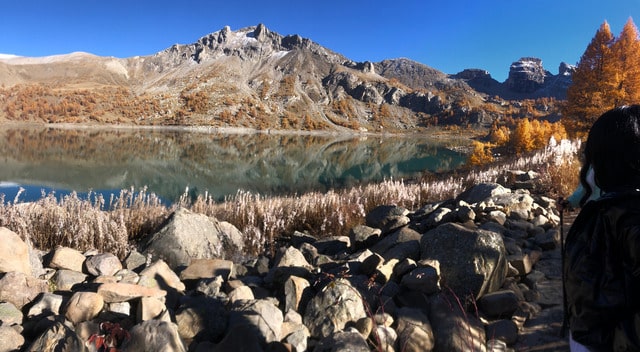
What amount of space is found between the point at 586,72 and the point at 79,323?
31711 mm

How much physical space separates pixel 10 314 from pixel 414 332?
12.2 ft

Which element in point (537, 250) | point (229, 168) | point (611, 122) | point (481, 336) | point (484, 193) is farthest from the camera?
point (229, 168)

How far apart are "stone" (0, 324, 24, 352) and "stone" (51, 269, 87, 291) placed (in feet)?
4.21

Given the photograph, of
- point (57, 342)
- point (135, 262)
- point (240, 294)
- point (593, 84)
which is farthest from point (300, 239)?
point (593, 84)

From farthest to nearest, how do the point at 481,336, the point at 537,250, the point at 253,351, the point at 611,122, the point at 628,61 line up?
the point at 628,61
the point at 537,250
the point at 481,336
the point at 253,351
the point at 611,122

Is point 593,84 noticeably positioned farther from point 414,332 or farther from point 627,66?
Answer: point 414,332

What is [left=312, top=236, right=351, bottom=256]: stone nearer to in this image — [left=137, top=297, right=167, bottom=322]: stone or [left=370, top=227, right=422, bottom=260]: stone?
[left=370, top=227, right=422, bottom=260]: stone

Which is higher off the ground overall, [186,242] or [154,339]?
[154,339]

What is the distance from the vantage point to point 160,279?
425 cm

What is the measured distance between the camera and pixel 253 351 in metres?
2.96

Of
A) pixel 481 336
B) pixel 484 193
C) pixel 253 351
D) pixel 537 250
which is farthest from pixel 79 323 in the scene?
pixel 484 193

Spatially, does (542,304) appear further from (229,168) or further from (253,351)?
(229,168)

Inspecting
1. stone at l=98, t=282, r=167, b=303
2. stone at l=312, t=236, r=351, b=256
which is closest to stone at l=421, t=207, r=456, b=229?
stone at l=312, t=236, r=351, b=256

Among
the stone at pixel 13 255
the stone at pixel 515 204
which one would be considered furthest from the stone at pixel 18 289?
the stone at pixel 515 204
